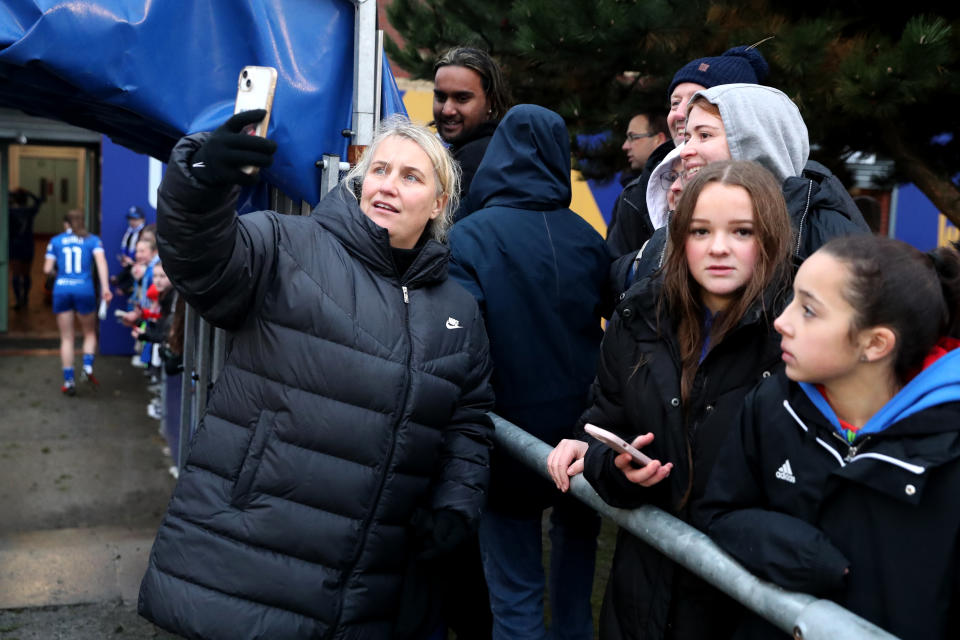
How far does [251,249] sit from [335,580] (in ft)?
2.61

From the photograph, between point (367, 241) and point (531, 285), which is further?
point (531, 285)

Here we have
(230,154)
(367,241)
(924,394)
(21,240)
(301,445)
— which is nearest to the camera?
(924,394)

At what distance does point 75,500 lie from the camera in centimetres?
693

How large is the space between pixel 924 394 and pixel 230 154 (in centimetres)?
135

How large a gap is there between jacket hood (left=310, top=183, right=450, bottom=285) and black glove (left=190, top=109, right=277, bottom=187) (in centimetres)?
44

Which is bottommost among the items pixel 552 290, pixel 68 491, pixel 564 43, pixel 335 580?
pixel 68 491

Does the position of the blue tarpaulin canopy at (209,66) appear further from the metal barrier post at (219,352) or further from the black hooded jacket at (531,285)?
the metal barrier post at (219,352)

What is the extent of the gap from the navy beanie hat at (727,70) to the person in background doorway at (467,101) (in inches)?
32.4

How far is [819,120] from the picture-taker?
478 cm

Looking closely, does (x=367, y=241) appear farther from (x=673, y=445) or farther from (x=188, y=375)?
(x=188, y=375)

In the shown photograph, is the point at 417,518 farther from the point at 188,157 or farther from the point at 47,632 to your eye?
the point at 47,632

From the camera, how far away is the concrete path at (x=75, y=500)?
4551 millimetres

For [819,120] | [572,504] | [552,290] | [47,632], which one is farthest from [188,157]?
[819,120]

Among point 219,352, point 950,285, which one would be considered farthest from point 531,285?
point 219,352
